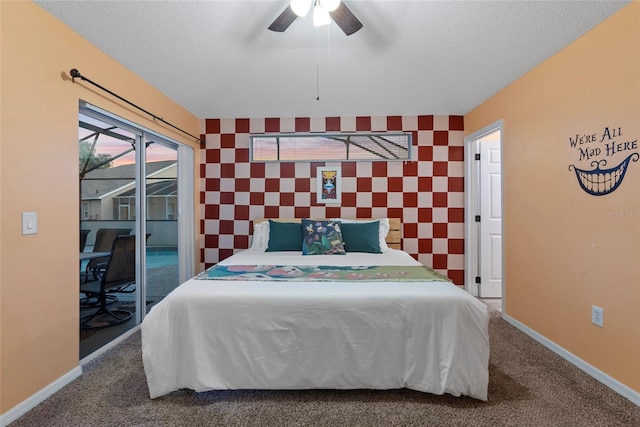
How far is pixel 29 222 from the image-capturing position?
163 cm

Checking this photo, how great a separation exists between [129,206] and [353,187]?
2.37 m

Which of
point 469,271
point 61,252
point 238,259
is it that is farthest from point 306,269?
point 469,271

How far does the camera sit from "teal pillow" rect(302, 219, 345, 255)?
2873mm

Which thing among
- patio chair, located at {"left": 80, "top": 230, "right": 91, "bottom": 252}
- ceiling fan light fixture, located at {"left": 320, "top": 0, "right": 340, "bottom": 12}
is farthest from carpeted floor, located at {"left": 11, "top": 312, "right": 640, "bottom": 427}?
ceiling fan light fixture, located at {"left": 320, "top": 0, "right": 340, "bottom": 12}

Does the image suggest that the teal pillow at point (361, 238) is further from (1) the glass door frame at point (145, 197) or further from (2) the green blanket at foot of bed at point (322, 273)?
(1) the glass door frame at point (145, 197)

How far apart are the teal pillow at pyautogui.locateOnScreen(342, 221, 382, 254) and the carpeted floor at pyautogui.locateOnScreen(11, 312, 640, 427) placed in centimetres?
145

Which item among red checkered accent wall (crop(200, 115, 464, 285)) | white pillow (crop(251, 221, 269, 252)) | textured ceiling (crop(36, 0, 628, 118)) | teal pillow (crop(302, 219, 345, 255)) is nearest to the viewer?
A: textured ceiling (crop(36, 0, 628, 118))

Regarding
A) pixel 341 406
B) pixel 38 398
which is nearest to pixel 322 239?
pixel 341 406

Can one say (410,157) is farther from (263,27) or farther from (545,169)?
(263,27)

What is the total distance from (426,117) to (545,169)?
5.20 ft

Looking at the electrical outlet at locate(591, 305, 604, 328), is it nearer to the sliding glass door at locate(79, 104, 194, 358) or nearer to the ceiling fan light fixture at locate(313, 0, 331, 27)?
the ceiling fan light fixture at locate(313, 0, 331, 27)

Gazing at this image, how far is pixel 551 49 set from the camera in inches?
86.7

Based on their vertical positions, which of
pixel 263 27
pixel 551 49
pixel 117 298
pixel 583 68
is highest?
pixel 263 27

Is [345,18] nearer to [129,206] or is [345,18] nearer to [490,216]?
[129,206]
